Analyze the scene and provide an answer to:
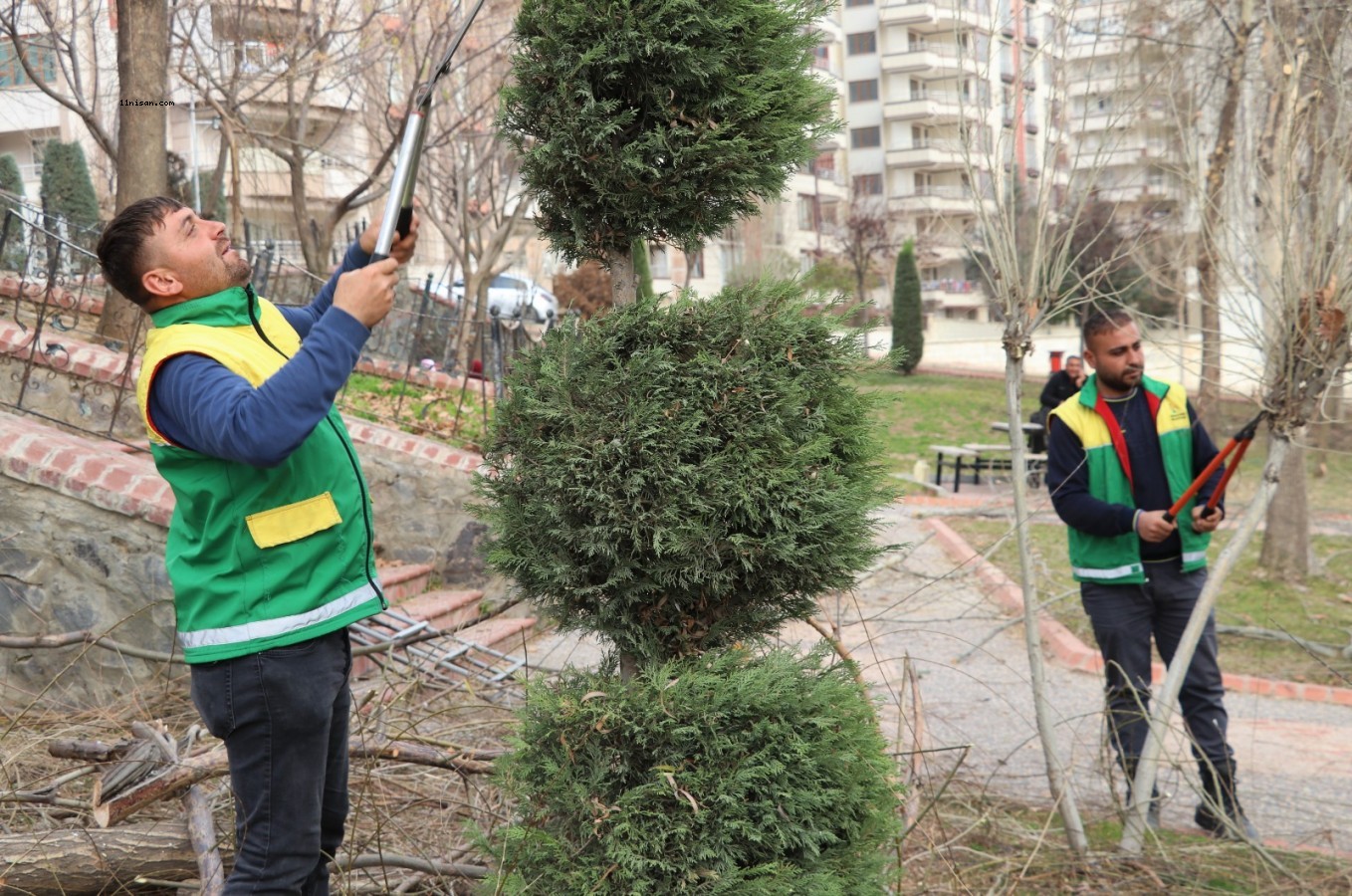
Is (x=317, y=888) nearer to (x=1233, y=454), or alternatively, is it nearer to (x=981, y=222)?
(x=981, y=222)

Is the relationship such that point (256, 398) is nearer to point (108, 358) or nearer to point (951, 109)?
point (951, 109)

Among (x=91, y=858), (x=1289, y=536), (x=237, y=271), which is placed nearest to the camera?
(x=237, y=271)

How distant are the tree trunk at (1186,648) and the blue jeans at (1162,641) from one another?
38 centimetres

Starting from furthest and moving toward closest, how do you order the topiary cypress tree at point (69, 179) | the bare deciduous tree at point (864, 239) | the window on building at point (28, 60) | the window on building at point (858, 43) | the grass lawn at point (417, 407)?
the window on building at point (858, 43) → the bare deciduous tree at point (864, 239) → the topiary cypress tree at point (69, 179) → the window on building at point (28, 60) → the grass lawn at point (417, 407)

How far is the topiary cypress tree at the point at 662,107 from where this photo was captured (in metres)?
2.66

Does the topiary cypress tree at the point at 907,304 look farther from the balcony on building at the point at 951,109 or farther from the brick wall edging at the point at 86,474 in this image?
the brick wall edging at the point at 86,474

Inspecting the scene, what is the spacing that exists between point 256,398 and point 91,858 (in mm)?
1676

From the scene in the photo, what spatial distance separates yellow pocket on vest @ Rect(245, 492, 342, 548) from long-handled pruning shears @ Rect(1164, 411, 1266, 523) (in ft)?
9.51

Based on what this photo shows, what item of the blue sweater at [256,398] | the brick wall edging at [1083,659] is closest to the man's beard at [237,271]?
the blue sweater at [256,398]

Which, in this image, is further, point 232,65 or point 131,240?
point 232,65

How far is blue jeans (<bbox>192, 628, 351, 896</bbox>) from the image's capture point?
2535mm

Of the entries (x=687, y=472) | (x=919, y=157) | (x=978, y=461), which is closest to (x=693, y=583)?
(x=687, y=472)

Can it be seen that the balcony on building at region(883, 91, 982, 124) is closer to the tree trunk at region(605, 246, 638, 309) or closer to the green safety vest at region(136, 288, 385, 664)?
the tree trunk at region(605, 246, 638, 309)

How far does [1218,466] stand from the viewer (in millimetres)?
4246
